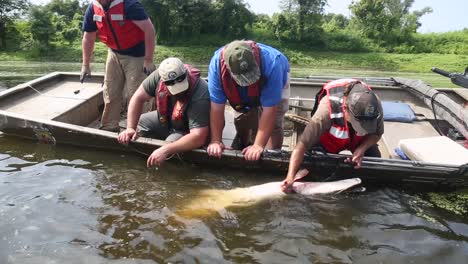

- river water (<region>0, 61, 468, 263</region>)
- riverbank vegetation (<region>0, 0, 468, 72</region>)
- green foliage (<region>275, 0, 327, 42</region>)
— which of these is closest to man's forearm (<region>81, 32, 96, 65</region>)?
river water (<region>0, 61, 468, 263</region>)

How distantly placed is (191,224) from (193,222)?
41 millimetres

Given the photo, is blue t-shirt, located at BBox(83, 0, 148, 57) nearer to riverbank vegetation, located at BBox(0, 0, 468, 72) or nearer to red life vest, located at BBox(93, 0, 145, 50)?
red life vest, located at BBox(93, 0, 145, 50)

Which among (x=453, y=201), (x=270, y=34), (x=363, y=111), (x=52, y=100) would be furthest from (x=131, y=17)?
(x=270, y=34)

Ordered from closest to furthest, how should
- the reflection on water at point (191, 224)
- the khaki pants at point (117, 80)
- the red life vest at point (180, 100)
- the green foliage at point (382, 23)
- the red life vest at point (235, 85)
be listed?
1. the reflection on water at point (191, 224)
2. the red life vest at point (235, 85)
3. the red life vest at point (180, 100)
4. the khaki pants at point (117, 80)
5. the green foliage at point (382, 23)

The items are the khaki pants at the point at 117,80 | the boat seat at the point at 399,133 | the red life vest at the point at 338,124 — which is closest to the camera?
the red life vest at the point at 338,124

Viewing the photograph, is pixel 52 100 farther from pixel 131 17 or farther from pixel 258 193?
pixel 258 193

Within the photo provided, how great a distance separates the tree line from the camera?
38.2 m

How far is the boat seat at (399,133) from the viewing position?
557 centimetres

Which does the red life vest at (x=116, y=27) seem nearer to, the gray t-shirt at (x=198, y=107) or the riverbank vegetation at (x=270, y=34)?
the gray t-shirt at (x=198, y=107)

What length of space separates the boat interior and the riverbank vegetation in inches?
934

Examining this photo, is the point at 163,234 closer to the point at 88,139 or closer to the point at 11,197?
the point at 11,197

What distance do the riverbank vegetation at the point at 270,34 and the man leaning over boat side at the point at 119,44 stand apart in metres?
25.3

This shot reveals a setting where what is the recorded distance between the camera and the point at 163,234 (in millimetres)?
3934

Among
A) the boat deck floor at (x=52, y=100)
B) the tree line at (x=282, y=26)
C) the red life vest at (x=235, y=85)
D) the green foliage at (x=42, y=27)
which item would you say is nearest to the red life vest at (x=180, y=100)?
the red life vest at (x=235, y=85)
